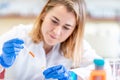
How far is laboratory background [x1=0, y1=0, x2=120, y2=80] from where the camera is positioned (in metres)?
3.66

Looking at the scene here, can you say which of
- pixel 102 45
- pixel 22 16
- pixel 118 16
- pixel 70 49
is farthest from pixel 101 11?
pixel 70 49

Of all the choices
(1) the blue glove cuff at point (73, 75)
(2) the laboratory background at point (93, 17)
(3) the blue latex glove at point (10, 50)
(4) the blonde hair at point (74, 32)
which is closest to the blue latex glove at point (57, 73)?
(1) the blue glove cuff at point (73, 75)

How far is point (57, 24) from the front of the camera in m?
1.45

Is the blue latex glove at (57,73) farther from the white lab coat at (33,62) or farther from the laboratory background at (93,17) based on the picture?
the laboratory background at (93,17)

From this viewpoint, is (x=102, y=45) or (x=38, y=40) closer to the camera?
(x=38, y=40)

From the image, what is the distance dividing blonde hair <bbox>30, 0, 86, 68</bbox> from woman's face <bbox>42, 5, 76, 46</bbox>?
33mm

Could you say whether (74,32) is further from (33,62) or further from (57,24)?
(33,62)

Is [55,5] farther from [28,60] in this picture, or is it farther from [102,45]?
[102,45]

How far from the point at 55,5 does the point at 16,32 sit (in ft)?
1.01

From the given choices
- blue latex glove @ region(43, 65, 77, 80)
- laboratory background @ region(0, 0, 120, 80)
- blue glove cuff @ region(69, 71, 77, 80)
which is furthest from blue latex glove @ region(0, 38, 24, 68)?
laboratory background @ region(0, 0, 120, 80)

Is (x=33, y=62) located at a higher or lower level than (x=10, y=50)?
lower

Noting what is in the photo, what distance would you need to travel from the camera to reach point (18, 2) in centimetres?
374

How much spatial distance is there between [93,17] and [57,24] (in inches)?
96.9

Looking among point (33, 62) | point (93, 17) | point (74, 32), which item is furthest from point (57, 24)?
point (93, 17)
